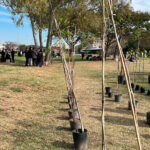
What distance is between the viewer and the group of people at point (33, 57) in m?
15.4

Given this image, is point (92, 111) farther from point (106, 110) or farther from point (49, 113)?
point (49, 113)

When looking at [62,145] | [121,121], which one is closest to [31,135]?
[62,145]

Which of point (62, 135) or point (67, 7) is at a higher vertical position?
point (67, 7)

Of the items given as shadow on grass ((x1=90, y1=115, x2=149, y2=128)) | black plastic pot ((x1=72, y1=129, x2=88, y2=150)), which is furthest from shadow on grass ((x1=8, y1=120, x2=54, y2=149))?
shadow on grass ((x1=90, y1=115, x2=149, y2=128))

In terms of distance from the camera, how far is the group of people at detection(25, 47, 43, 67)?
50.4 ft

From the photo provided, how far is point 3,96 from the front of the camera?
242 inches

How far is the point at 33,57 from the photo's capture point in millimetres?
15453

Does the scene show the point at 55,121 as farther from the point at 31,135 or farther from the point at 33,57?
the point at 33,57

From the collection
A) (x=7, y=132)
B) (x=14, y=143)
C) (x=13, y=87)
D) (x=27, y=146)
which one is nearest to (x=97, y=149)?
(x=27, y=146)

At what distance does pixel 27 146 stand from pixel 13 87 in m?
4.52

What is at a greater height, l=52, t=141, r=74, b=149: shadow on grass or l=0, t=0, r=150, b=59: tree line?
l=0, t=0, r=150, b=59: tree line

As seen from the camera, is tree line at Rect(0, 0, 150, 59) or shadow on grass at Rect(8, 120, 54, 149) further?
tree line at Rect(0, 0, 150, 59)

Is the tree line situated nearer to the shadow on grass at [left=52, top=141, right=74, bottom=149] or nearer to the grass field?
the grass field

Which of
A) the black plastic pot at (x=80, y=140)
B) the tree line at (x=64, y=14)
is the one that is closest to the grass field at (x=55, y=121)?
the black plastic pot at (x=80, y=140)
